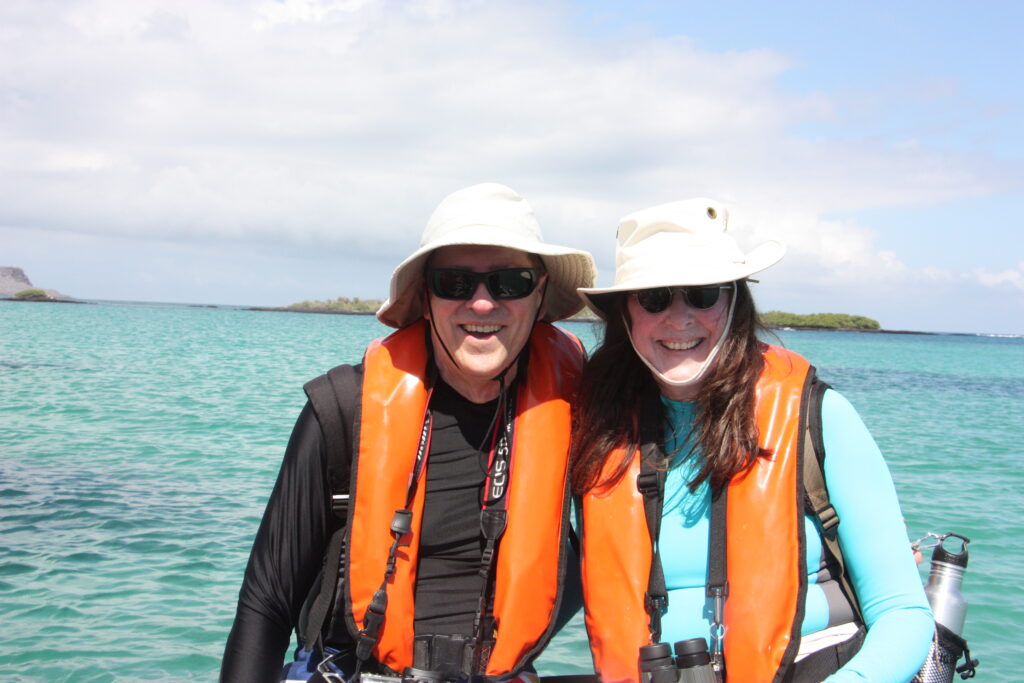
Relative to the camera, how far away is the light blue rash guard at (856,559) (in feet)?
7.63

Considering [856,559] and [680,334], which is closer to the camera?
[856,559]

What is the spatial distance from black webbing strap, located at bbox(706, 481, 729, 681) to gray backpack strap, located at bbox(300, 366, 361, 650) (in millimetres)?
1158

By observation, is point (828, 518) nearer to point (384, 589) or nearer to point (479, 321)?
point (479, 321)

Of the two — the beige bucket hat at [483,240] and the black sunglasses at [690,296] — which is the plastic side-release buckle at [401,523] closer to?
the beige bucket hat at [483,240]

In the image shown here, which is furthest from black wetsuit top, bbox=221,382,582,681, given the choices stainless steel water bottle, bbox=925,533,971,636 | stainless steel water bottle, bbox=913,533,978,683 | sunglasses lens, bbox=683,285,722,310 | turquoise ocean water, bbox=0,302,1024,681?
turquoise ocean water, bbox=0,302,1024,681

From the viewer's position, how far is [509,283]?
9.01 ft

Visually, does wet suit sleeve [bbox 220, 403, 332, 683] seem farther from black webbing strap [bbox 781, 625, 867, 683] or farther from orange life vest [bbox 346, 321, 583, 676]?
black webbing strap [bbox 781, 625, 867, 683]

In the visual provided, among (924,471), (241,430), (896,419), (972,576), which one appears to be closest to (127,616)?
(972,576)

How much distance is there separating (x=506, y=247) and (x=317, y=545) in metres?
1.14

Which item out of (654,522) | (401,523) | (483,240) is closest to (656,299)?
(483,240)

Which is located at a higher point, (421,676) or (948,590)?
(948,590)

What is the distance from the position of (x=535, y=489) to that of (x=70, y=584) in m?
5.38

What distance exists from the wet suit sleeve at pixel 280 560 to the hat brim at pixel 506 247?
23.3 inches

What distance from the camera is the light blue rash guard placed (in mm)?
2324
